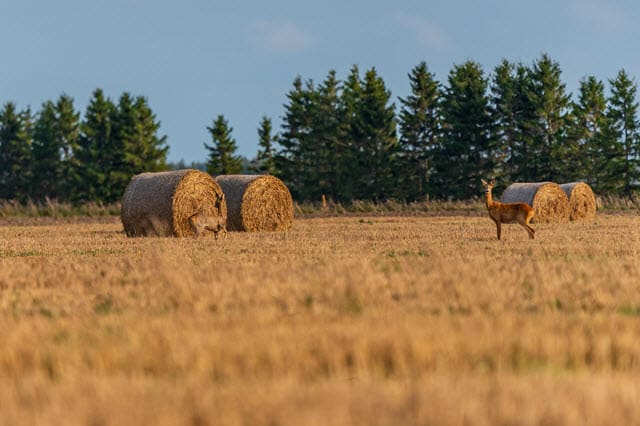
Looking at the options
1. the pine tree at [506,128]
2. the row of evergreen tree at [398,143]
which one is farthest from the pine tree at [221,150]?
the pine tree at [506,128]

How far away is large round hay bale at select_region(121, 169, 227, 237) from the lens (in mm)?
19328

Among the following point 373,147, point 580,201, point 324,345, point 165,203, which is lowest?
point 324,345

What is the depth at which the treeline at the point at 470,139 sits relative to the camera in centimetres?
5109

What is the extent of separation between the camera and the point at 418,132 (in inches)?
2219

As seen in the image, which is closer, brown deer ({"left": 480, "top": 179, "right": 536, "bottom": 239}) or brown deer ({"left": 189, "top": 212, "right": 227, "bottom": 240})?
brown deer ({"left": 480, "top": 179, "right": 536, "bottom": 239})

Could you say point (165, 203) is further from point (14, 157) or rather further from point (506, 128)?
point (14, 157)

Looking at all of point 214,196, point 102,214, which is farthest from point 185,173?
point 102,214

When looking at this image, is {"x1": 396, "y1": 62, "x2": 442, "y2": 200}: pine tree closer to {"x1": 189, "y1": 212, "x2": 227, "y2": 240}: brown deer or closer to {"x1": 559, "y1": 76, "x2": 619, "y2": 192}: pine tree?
{"x1": 559, "y1": 76, "x2": 619, "y2": 192}: pine tree

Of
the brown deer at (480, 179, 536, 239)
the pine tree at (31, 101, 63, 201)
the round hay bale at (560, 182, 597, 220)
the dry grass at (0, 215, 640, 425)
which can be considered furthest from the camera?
the pine tree at (31, 101, 63, 201)

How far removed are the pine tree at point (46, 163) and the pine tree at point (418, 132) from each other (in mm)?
28897

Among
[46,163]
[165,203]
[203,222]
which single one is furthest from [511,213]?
[46,163]

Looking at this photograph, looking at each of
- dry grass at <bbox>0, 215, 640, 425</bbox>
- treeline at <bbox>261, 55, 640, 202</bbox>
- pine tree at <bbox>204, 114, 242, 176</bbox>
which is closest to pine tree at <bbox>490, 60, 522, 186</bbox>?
treeline at <bbox>261, 55, 640, 202</bbox>

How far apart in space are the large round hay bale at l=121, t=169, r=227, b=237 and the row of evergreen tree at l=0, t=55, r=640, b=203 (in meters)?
33.9

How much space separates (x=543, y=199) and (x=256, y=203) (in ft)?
36.4
